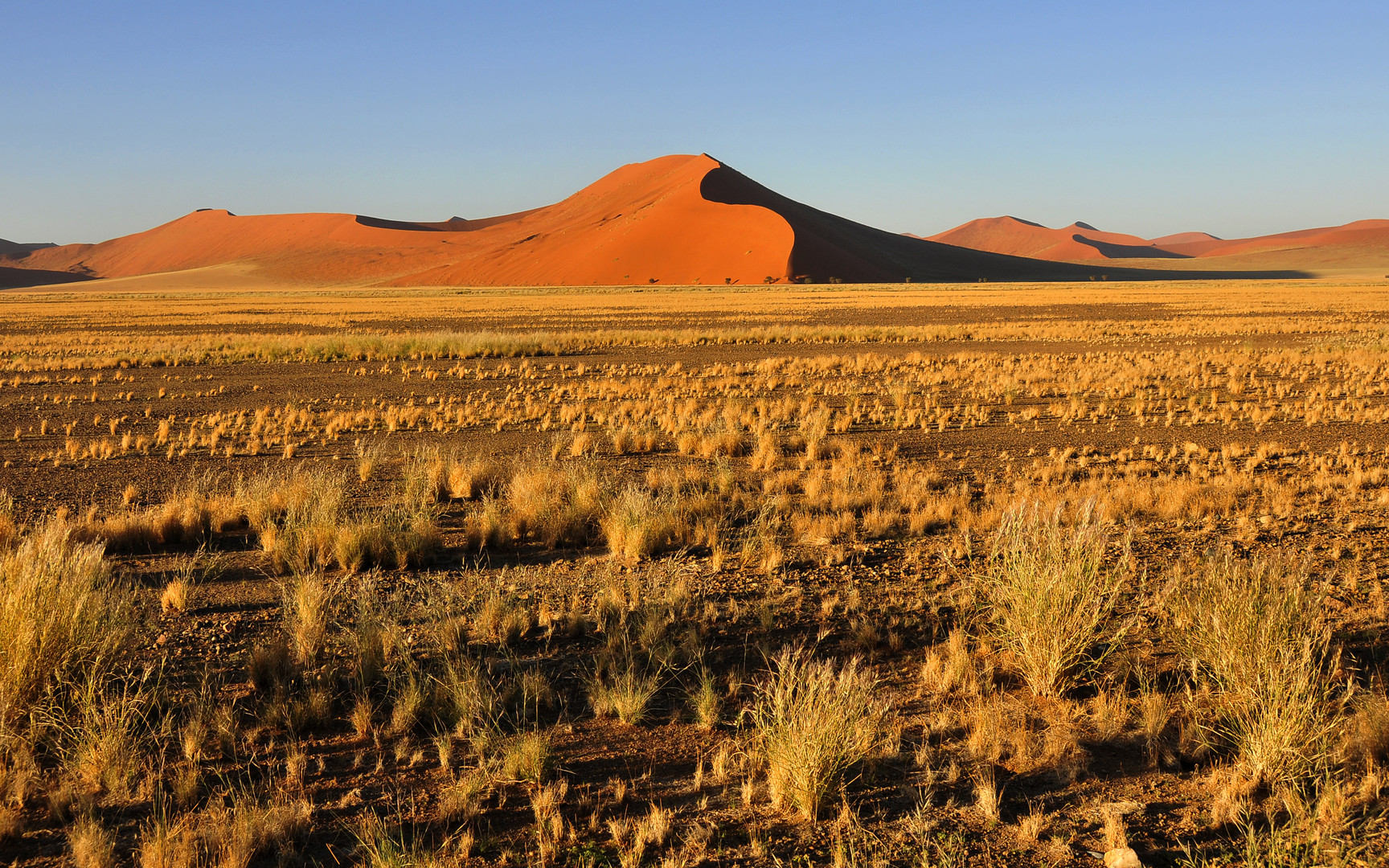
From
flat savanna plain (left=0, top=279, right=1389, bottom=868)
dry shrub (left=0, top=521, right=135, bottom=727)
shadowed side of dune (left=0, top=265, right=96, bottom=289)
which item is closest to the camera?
flat savanna plain (left=0, top=279, right=1389, bottom=868)

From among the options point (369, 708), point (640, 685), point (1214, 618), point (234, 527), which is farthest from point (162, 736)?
point (1214, 618)

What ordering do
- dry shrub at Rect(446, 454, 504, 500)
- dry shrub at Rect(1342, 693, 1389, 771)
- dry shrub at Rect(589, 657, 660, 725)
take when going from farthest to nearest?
dry shrub at Rect(446, 454, 504, 500)
dry shrub at Rect(589, 657, 660, 725)
dry shrub at Rect(1342, 693, 1389, 771)

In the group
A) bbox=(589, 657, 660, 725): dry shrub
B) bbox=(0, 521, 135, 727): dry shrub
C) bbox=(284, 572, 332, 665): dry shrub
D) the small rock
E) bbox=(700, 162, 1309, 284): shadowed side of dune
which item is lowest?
the small rock

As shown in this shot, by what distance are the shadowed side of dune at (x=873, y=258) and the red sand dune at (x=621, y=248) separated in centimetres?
34

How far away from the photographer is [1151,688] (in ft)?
15.3

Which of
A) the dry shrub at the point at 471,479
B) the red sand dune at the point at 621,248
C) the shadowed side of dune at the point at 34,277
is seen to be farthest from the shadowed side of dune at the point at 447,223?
the dry shrub at the point at 471,479

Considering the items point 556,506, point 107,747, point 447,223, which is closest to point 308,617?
point 107,747

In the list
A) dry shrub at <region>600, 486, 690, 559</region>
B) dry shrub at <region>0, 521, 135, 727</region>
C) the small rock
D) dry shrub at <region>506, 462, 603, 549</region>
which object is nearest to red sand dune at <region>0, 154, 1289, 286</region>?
dry shrub at <region>506, 462, 603, 549</region>

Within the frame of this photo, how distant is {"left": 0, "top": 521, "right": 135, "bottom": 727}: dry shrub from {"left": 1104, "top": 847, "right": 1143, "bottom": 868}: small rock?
4.33 metres

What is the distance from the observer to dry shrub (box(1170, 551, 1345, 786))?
377 centimetres

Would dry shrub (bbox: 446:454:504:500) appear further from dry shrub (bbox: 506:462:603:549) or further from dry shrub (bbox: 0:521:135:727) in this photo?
dry shrub (bbox: 0:521:135:727)

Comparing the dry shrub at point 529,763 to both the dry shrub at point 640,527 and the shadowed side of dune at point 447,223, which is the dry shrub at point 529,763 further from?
the shadowed side of dune at point 447,223

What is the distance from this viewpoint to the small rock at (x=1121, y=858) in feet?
10.7

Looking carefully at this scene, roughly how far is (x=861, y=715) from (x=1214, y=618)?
1887mm
